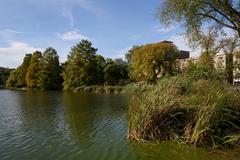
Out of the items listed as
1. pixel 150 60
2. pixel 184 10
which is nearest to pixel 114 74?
pixel 150 60

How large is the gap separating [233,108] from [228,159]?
125 inches

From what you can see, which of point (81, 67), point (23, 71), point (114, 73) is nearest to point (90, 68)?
point (81, 67)

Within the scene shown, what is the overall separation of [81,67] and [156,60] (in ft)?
56.1

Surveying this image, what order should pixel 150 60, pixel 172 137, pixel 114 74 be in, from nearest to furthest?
pixel 172 137
pixel 150 60
pixel 114 74

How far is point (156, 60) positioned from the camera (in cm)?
5634

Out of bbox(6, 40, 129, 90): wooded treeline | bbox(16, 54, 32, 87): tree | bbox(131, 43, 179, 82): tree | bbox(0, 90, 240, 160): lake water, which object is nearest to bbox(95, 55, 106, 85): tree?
bbox(6, 40, 129, 90): wooded treeline

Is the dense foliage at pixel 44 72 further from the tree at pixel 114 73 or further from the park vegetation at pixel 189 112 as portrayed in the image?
the park vegetation at pixel 189 112

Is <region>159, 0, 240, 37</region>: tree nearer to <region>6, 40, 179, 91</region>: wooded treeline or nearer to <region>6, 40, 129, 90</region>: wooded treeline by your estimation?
<region>6, 40, 179, 91</region>: wooded treeline

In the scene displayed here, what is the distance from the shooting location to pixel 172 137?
11586mm

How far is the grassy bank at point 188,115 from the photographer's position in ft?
35.5

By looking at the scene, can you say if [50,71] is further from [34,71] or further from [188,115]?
[188,115]

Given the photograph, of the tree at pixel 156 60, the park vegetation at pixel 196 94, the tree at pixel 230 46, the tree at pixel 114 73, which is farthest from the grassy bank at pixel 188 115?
the tree at pixel 114 73

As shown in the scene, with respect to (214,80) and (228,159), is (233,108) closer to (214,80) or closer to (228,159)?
(214,80)

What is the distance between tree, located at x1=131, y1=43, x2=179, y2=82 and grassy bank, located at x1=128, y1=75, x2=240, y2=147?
42774 mm
